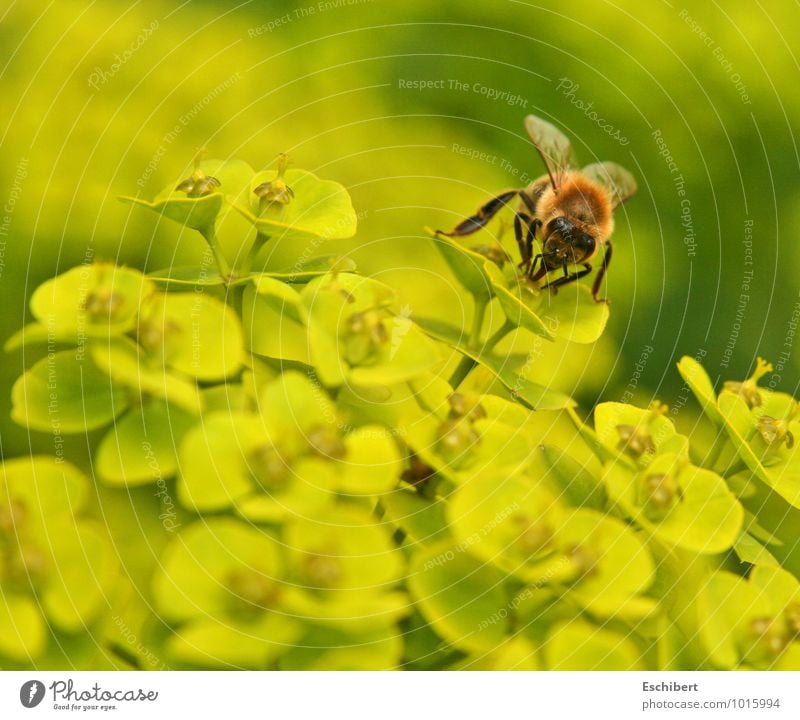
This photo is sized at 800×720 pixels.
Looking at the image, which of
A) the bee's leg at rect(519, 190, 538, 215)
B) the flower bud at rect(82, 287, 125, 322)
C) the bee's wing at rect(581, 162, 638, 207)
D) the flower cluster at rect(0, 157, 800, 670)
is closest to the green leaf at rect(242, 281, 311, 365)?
the flower cluster at rect(0, 157, 800, 670)

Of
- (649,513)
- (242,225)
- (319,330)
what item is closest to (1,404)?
(242,225)

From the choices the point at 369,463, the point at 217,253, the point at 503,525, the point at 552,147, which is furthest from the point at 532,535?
the point at 552,147

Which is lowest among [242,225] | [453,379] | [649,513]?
[649,513]

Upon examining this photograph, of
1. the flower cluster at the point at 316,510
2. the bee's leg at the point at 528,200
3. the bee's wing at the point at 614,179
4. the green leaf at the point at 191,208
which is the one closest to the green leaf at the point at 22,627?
the flower cluster at the point at 316,510

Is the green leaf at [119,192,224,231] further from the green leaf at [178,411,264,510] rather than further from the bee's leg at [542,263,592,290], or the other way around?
the bee's leg at [542,263,592,290]

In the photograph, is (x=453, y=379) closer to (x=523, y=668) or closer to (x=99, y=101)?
(x=523, y=668)

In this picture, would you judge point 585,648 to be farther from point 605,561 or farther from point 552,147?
point 552,147

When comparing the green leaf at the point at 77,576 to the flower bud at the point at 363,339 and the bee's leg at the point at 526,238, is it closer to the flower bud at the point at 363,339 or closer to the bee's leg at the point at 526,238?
the flower bud at the point at 363,339

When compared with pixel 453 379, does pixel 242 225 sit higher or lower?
higher
